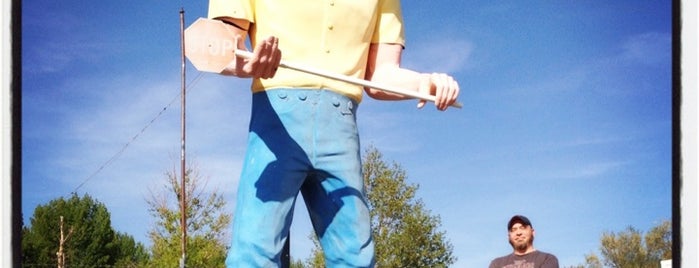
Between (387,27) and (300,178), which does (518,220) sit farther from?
(300,178)

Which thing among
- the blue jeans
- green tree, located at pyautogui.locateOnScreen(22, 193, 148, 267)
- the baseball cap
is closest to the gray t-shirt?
the baseball cap

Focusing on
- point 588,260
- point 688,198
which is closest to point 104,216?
point 588,260

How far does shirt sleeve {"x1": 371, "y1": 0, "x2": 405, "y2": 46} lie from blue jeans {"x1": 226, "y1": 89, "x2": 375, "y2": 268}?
23 cm

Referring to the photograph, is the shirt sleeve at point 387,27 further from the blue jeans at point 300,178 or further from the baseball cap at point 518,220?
the baseball cap at point 518,220

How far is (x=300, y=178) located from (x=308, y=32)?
37cm

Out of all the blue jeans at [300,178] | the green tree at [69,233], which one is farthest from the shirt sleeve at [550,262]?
the green tree at [69,233]

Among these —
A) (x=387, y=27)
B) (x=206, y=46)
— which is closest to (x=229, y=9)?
(x=206, y=46)

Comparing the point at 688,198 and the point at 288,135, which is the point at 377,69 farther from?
the point at 688,198

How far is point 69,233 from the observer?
464 centimetres

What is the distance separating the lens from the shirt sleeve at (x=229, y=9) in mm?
2447

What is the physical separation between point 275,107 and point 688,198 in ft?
3.45

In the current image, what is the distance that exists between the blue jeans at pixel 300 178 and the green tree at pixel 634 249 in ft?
3.52

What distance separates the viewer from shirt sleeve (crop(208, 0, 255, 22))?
245cm

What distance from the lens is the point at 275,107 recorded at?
2.43 meters
